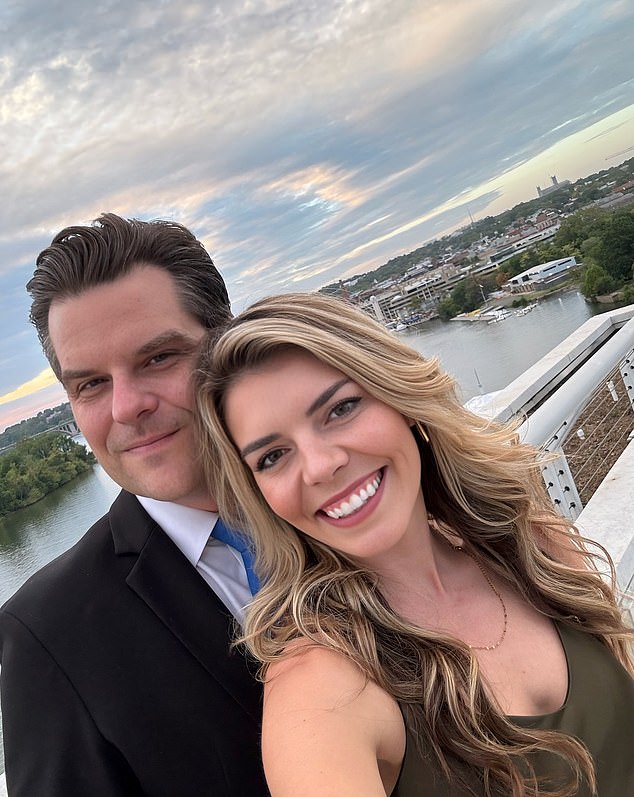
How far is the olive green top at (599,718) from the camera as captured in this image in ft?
4.71

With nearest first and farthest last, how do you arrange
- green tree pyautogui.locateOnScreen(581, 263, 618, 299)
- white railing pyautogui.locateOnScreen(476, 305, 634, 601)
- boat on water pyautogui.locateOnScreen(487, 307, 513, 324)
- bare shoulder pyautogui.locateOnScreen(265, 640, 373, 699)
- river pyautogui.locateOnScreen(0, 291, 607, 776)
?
bare shoulder pyautogui.locateOnScreen(265, 640, 373, 699), white railing pyautogui.locateOnScreen(476, 305, 634, 601), river pyautogui.locateOnScreen(0, 291, 607, 776), boat on water pyautogui.locateOnScreen(487, 307, 513, 324), green tree pyautogui.locateOnScreen(581, 263, 618, 299)

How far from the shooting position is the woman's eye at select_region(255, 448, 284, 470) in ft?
4.84

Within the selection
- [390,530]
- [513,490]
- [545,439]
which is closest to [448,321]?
[545,439]

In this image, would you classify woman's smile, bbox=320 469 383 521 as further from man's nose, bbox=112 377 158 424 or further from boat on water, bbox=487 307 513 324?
boat on water, bbox=487 307 513 324

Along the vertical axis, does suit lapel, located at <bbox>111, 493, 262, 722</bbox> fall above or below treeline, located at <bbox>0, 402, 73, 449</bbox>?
below

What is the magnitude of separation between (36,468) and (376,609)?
15.3 feet

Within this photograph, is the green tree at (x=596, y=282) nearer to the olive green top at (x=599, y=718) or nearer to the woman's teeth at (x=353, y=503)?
the olive green top at (x=599, y=718)

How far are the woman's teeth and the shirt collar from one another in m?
0.45

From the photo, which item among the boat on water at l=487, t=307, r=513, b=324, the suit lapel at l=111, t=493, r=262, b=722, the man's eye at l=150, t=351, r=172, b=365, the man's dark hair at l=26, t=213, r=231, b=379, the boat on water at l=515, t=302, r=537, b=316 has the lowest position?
the boat on water at l=515, t=302, r=537, b=316

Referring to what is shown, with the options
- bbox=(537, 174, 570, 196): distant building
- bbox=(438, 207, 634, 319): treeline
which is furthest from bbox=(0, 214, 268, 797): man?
bbox=(537, 174, 570, 196): distant building

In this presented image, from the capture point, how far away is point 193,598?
1559 mm

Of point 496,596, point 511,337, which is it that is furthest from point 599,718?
point 511,337

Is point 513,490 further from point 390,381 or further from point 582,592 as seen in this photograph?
point 390,381

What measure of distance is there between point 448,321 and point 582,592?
7874 mm
